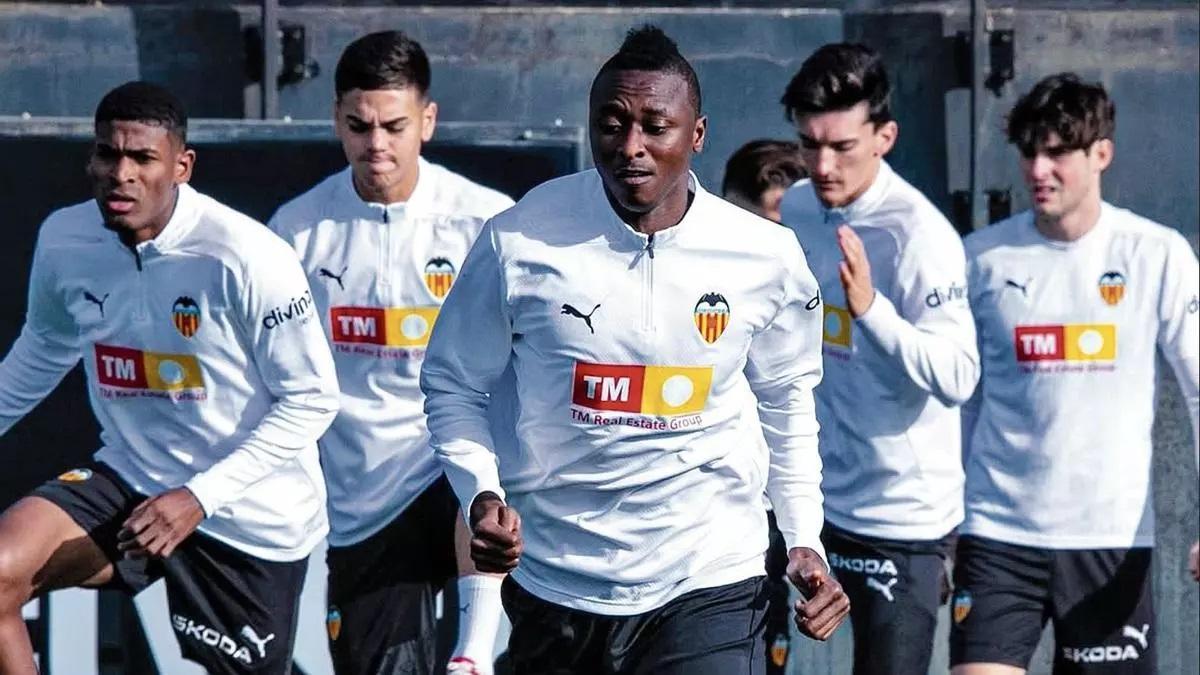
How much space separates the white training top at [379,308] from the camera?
24.9 feet

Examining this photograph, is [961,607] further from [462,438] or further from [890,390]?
[462,438]

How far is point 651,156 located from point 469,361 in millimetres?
614

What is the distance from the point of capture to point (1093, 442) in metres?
7.61

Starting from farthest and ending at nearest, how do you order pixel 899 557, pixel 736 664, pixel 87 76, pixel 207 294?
1. pixel 87 76
2. pixel 899 557
3. pixel 207 294
4. pixel 736 664

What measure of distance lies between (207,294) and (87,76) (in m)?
1.73

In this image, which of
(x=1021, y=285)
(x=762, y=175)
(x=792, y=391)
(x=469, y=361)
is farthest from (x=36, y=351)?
(x=1021, y=285)

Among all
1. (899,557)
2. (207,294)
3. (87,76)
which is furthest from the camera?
(87,76)

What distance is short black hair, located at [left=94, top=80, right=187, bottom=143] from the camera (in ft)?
23.5

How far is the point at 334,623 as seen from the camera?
7.74 meters

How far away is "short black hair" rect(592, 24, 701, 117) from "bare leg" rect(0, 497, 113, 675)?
2.41 metres

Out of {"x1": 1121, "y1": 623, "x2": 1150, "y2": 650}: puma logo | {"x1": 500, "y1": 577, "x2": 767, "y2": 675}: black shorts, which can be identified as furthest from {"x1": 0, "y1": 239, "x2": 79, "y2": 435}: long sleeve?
{"x1": 1121, "y1": 623, "x2": 1150, "y2": 650}: puma logo

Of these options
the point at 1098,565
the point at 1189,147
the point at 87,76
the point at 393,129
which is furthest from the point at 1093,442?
the point at 87,76

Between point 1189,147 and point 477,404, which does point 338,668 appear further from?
point 1189,147

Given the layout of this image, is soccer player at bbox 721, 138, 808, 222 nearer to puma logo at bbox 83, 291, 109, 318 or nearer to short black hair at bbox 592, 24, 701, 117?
puma logo at bbox 83, 291, 109, 318
